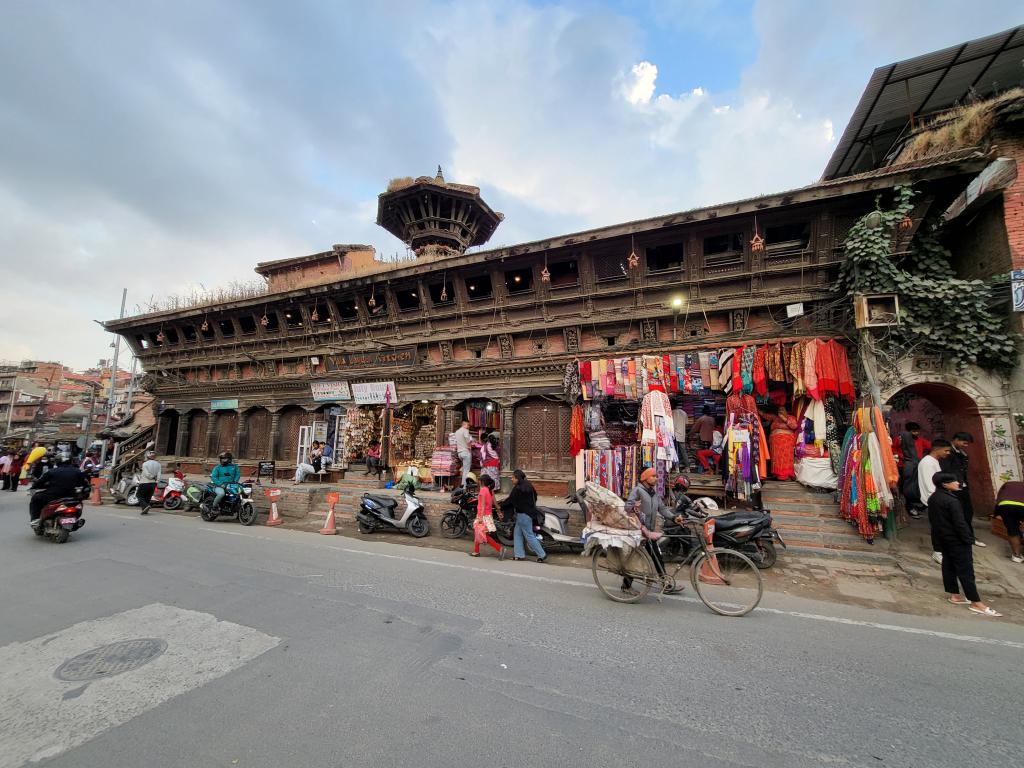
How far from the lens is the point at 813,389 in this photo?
30.7ft

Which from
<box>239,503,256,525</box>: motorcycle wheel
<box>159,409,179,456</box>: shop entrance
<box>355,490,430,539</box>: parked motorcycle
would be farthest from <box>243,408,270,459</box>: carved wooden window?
<box>355,490,430,539</box>: parked motorcycle

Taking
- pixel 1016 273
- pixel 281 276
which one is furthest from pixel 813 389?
pixel 281 276

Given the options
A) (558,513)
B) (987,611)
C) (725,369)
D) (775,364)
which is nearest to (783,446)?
(775,364)

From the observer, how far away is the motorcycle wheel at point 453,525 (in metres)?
10.6

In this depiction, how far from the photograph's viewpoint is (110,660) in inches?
157

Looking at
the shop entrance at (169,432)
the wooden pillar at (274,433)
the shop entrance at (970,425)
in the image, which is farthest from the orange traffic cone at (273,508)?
the shop entrance at (970,425)

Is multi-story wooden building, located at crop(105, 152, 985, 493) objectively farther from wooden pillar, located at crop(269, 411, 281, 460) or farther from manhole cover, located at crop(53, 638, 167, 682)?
manhole cover, located at crop(53, 638, 167, 682)

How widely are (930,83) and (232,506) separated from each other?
78.5ft

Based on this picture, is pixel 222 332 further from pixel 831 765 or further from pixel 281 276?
pixel 831 765

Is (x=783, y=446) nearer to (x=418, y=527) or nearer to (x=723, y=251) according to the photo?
(x=723, y=251)

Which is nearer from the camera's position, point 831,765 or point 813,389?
point 831,765

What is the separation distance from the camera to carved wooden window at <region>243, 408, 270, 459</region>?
62.5 ft

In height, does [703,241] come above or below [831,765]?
above

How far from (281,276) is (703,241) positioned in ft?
76.0
